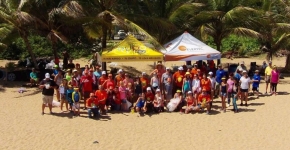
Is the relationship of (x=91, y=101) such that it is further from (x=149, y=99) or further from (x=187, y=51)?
(x=187, y=51)

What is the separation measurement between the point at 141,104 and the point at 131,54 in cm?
230

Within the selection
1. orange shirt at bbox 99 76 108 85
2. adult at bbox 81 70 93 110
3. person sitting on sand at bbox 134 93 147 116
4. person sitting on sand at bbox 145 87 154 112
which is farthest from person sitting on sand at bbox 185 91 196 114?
adult at bbox 81 70 93 110

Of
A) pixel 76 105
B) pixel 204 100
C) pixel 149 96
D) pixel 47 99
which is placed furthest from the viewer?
pixel 149 96

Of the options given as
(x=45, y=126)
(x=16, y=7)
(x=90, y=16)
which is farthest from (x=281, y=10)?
(x=45, y=126)

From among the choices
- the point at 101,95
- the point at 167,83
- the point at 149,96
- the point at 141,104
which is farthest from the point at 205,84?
the point at 101,95

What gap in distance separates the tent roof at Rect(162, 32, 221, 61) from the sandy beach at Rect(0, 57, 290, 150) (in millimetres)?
1927

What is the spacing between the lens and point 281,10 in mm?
20984

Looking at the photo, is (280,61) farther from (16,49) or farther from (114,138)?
(114,138)

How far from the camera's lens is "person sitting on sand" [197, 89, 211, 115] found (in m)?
12.2

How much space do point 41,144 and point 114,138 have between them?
5.87ft

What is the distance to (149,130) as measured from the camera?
1068 cm

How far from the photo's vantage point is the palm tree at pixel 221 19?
17.7 meters

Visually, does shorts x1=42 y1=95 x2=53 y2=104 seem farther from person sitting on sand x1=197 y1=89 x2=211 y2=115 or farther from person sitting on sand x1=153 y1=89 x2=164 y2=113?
person sitting on sand x1=197 y1=89 x2=211 y2=115

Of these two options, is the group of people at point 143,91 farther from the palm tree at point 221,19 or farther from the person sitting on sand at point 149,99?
the palm tree at point 221,19
